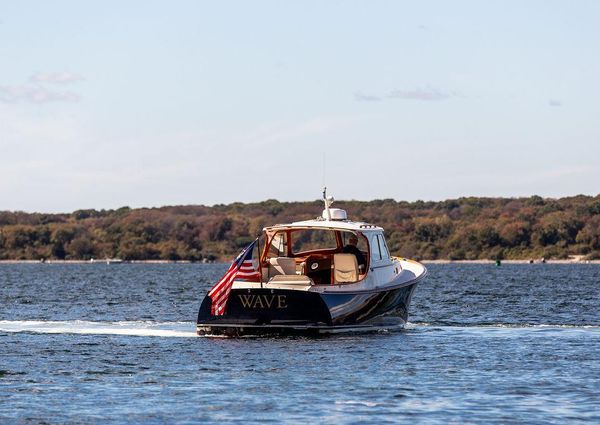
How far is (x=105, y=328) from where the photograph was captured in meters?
44.6

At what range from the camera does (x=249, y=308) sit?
38.3 metres

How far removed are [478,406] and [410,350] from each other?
10093mm

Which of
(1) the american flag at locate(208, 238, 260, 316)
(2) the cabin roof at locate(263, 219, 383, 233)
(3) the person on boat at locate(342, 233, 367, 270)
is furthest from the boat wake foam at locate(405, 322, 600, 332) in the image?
(1) the american flag at locate(208, 238, 260, 316)

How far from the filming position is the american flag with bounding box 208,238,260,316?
1521 inches

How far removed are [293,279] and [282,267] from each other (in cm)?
214

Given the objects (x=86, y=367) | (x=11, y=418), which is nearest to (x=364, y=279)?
(x=86, y=367)

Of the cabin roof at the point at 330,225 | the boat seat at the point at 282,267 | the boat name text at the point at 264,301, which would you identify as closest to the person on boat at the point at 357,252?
the cabin roof at the point at 330,225

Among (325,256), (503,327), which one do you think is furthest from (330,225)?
(503,327)

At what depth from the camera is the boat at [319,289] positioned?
38.3m

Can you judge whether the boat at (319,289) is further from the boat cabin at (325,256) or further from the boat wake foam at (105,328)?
the boat wake foam at (105,328)

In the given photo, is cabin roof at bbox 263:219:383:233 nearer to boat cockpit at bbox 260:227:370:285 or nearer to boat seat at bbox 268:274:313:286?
boat cockpit at bbox 260:227:370:285

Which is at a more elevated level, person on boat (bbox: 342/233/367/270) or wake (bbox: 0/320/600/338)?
person on boat (bbox: 342/233/367/270)

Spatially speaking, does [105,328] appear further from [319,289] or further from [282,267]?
[319,289]

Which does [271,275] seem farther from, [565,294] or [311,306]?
[565,294]
